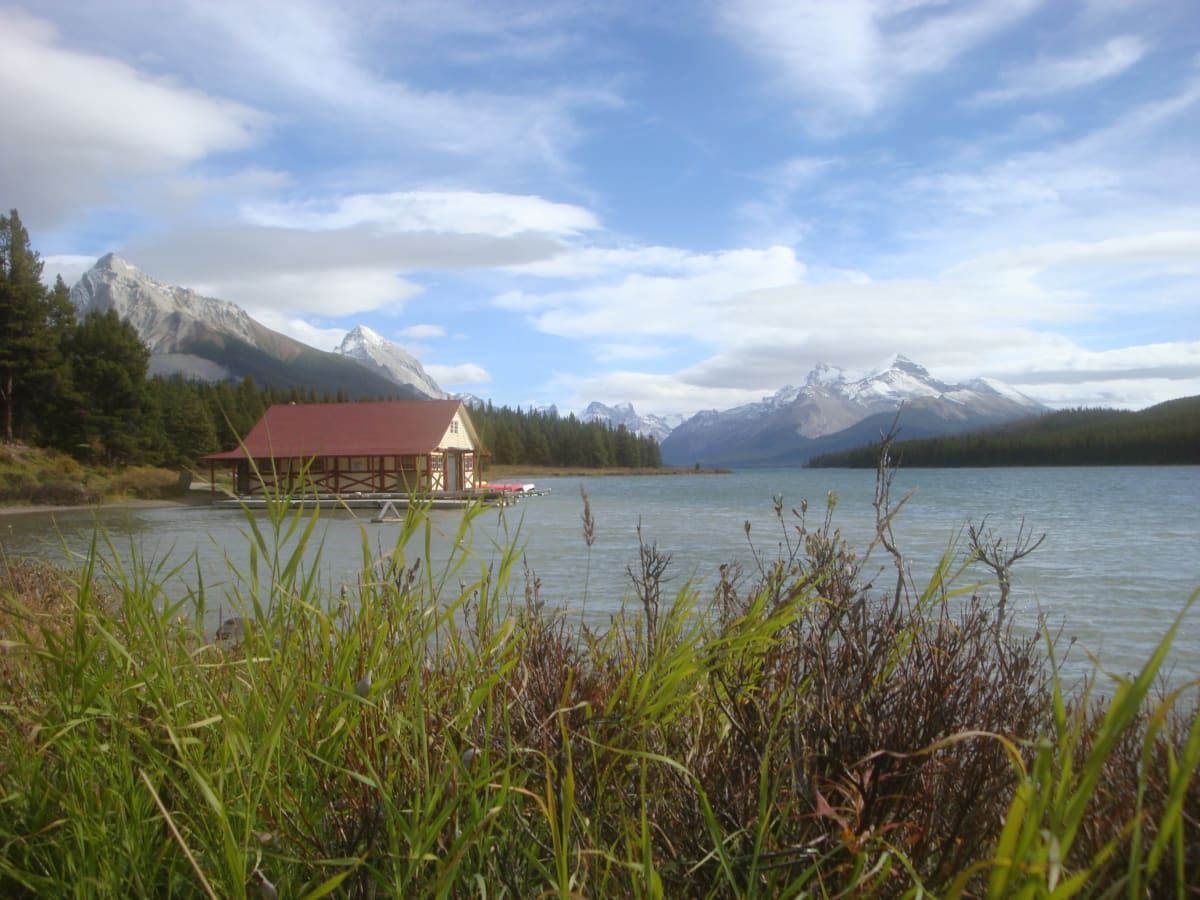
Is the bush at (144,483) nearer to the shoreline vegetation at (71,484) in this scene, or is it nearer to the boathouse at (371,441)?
the shoreline vegetation at (71,484)

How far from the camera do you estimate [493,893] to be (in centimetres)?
154

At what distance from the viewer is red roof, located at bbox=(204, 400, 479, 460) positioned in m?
39.3

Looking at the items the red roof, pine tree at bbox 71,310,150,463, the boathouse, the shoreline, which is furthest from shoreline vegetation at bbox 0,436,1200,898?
pine tree at bbox 71,310,150,463

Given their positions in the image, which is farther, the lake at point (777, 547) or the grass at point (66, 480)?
the grass at point (66, 480)

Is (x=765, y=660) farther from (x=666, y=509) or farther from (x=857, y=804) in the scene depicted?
(x=666, y=509)

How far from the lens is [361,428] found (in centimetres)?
4181

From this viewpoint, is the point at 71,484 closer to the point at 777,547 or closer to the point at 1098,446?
the point at 777,547

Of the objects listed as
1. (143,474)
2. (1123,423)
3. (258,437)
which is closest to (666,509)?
(258,437)

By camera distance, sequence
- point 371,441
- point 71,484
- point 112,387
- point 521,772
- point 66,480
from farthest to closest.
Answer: point 112,387, point 371,441, point 66,480, point 71,484, point 521,772

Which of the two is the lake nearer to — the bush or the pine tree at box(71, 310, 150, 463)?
the bush

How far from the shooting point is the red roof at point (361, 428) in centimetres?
3931

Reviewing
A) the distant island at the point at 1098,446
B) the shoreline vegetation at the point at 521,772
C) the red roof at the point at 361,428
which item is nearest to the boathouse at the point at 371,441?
the red roof at the point at 361,428

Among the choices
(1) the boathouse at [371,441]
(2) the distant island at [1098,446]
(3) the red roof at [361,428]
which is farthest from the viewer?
(2) the distant island at [1098,446]

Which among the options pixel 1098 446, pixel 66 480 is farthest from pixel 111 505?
pixel 1098 446
